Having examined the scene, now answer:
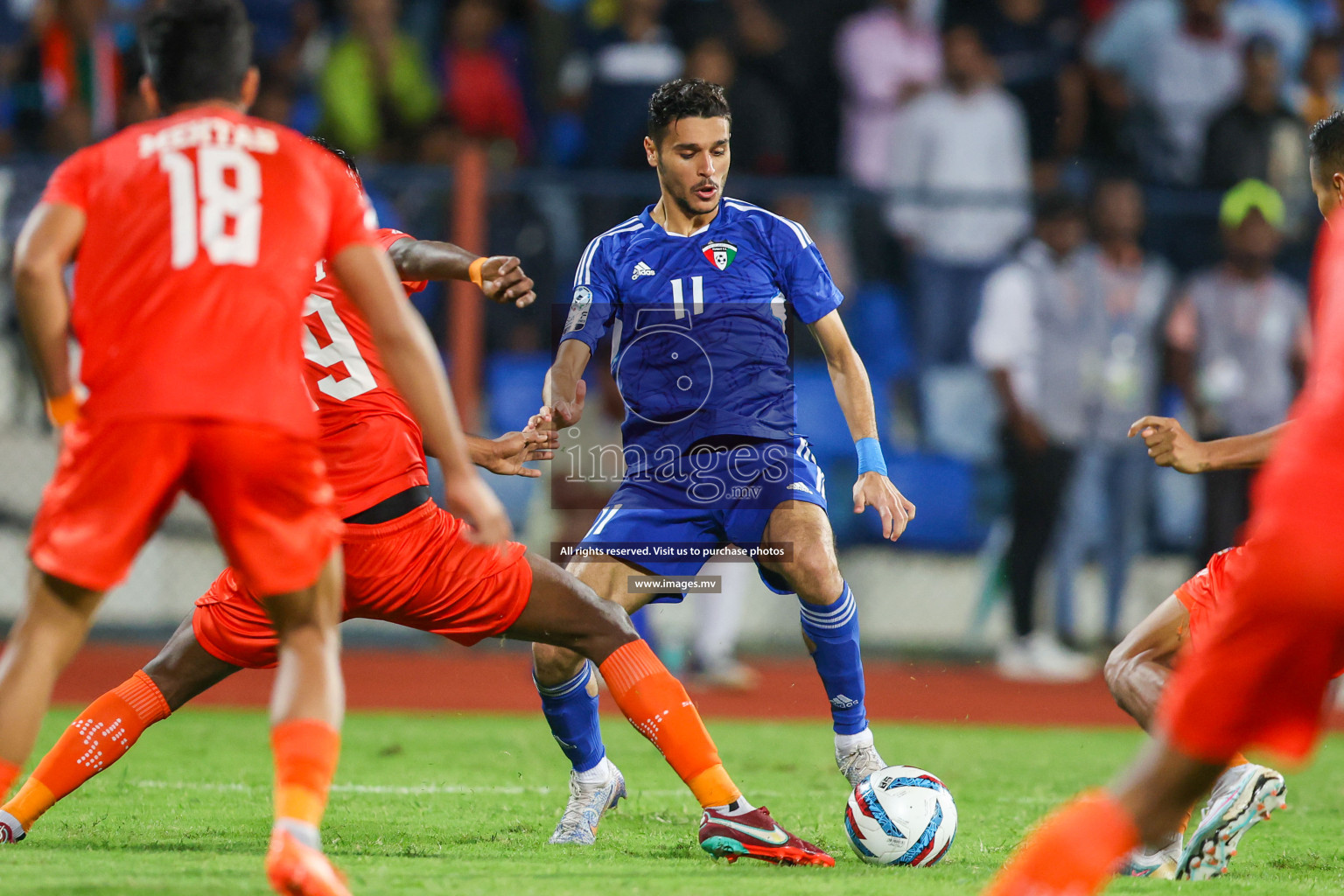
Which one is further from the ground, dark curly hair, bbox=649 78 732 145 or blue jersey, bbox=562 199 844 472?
dark curly hair, bbox=649 78 732 145

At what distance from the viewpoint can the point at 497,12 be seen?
1270cm

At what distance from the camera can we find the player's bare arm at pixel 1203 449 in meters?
4.38

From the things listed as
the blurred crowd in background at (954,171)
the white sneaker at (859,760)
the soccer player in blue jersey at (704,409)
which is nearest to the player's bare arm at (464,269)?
the soccer player in blue jersey at (704,409)

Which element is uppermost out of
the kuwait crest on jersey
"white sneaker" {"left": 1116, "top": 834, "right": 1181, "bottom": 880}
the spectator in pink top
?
the spectator in pink top

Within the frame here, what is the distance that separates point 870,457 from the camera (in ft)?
17.9

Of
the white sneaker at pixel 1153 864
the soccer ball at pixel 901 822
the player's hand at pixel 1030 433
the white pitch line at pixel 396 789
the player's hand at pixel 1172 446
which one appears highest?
the player's hand at pixel 1172 446

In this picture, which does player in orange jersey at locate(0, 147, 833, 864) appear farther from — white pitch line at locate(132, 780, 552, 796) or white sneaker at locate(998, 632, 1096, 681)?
white sneaker at locate(998, 632, 1096, 681)

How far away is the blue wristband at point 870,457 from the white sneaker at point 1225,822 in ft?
5.10

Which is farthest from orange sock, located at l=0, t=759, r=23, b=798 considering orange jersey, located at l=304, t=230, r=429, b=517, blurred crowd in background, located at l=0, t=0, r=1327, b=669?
blurred crowd in background, located at l=0, t=0, r=1327, b=669

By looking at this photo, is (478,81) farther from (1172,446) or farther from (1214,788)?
(1214,788)

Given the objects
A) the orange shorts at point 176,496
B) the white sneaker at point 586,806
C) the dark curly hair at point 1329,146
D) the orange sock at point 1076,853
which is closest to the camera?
the orange sock at point 1076,853

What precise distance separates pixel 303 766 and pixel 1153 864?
274cm

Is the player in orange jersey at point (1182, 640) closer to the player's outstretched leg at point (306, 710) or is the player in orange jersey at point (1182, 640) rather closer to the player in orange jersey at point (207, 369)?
the player in orange jersey at point (207, 369)

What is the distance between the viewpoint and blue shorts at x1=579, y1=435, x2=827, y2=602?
5.63 m
